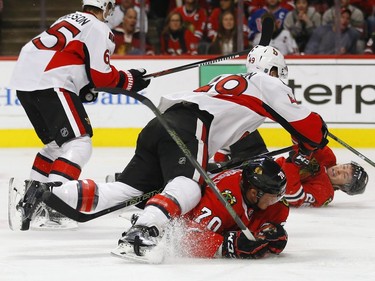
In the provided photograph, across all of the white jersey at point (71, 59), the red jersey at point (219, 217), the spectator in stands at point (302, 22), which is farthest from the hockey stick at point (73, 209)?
the spectator in stands at point (302, 22)

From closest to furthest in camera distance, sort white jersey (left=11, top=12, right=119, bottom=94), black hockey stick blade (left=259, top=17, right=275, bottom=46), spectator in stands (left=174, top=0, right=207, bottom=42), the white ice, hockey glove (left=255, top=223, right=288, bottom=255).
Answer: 1. the white ice
2. hockey glove (left=255, top=223, right=288, bottom=255)
3. white jersey (left=11, top=12, right=119, bottom=94)
4. black hockey stick blade (left=259, top=17, right=275, bottom=46)
5. spectator in stands (left=174, top=0, right=207, bottom=42)

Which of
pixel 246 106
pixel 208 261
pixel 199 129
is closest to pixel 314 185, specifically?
pixel 246 106

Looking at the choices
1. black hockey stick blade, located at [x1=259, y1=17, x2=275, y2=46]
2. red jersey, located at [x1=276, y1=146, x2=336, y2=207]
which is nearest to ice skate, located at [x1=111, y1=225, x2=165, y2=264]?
red jersey, located at [x1=276, y1=146, x2=336, y2=207]

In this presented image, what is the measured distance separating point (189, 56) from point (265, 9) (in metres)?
0.77

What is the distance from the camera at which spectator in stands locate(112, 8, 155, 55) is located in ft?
28.2

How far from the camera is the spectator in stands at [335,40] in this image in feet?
27.6

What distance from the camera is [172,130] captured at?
424 centimetres

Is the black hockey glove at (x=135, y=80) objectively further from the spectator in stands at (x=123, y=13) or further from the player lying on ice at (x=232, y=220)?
the spectator in stands at (x=123, y=13)

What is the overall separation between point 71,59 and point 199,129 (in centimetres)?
102

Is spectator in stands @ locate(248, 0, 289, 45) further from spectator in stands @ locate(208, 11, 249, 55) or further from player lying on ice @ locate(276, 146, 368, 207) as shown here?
player lying on ice @ locate(276, 146, 368, 207)

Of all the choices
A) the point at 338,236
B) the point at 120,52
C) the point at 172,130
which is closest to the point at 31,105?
the point at 172,130

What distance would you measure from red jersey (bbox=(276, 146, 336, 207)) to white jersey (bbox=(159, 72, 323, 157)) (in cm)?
102

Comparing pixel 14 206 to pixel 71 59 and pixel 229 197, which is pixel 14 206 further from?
pixel 71 59

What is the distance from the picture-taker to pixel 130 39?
8.62 m
